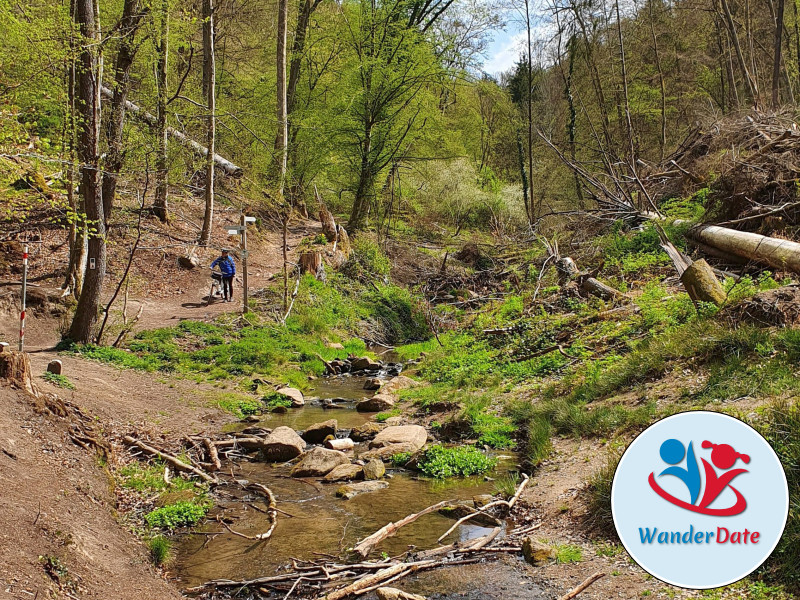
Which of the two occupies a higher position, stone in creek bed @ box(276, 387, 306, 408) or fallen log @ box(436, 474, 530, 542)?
fallen log @ box(436, 474, 530, 542)

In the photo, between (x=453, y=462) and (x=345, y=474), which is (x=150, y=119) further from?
(x=453, y=462)

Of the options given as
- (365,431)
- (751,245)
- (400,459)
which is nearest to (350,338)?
(365,431)

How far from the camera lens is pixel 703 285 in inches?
333

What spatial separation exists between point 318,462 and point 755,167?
32.4 ft

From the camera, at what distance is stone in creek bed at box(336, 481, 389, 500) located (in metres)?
7.05

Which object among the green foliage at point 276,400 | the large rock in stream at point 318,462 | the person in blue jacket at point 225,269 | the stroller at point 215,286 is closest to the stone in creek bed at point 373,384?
the green foliage at point 276,400

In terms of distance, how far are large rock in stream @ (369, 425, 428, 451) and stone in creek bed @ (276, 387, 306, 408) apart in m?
2.86

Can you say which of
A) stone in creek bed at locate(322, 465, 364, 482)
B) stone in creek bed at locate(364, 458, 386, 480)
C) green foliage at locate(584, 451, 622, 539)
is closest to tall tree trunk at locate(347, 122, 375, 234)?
stone in creek bed at locate(364, 458, 386, 480)

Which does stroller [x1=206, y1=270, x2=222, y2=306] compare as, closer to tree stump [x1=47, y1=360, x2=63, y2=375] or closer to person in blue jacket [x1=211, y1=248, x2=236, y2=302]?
person in blue jacket [x1=211, y1=248, x2=236, y2=302]

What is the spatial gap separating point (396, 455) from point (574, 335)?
4.98m

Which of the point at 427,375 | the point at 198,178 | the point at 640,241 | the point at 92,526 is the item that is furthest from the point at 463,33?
the point at 92,526

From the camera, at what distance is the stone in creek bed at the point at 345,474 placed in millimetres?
7590

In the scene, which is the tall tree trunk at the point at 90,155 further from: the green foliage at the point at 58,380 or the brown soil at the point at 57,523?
the brown soil at the point at 57,523

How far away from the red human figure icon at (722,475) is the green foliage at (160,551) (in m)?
4.49
